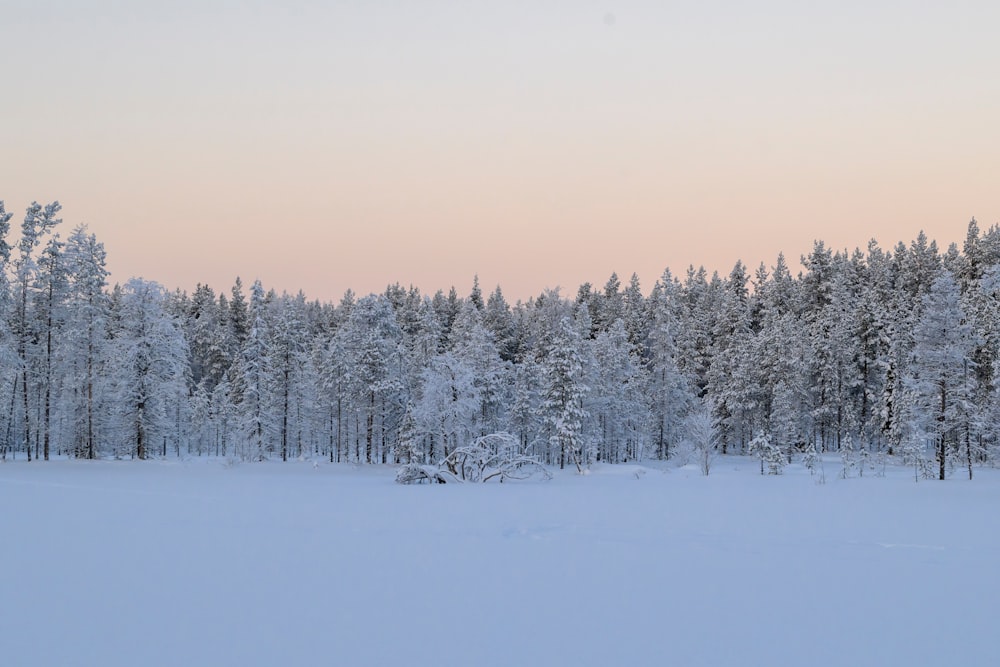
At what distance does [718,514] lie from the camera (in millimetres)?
18781

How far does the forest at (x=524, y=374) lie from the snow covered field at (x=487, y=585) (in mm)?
16647

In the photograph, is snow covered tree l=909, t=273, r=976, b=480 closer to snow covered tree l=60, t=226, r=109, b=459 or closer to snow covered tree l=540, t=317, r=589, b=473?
snow covered tree l=540, t=317, r=589, b=473

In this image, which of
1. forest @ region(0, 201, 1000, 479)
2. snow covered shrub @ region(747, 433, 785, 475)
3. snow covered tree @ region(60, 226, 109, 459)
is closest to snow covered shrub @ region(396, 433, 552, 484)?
forest @ region(0, 201, 1000, 479)

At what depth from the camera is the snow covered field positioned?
7.32 meters

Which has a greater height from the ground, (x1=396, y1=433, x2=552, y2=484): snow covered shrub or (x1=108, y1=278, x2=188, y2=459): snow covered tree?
(x1=108, y1=278, x2=188, y2=459): snow covered tree

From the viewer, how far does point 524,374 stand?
59.3 metres

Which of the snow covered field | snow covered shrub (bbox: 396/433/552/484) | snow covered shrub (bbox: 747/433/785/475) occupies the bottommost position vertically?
snow covered shrub (bbox: 747/433/785/475)

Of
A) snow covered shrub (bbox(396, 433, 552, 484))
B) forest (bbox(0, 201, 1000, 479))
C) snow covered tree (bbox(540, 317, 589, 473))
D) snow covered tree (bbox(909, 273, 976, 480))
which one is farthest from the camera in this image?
snow covered tree (bbox(540, 317, 589, 473))

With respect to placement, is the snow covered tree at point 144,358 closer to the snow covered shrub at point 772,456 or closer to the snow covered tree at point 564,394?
the snow covered tree at point 564,394

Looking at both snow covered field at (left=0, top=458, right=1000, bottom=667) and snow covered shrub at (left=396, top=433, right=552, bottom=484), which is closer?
snow covered field at (left=0, top=458, right=1000, bottom=667)

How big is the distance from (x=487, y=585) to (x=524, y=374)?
49252 mm

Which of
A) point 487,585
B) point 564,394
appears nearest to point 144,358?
point 564,394

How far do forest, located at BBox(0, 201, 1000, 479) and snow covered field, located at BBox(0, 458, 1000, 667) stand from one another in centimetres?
1665

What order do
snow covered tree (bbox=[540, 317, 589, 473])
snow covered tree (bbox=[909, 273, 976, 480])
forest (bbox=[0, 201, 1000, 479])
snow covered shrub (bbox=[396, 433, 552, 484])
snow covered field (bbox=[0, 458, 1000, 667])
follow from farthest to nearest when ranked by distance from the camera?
1. snow covered tree (bbox=[540, 317, 589, 473])
2. forest (bbox=[0, 201, 1000, 479])
3. snow covered tree (bbox=[909, 273, 976, 480])
4. snow covered shrub (bbox=[396, 433, 552, 484])
5. snow covered field (bbox=[0, 458, 1000, 667])
